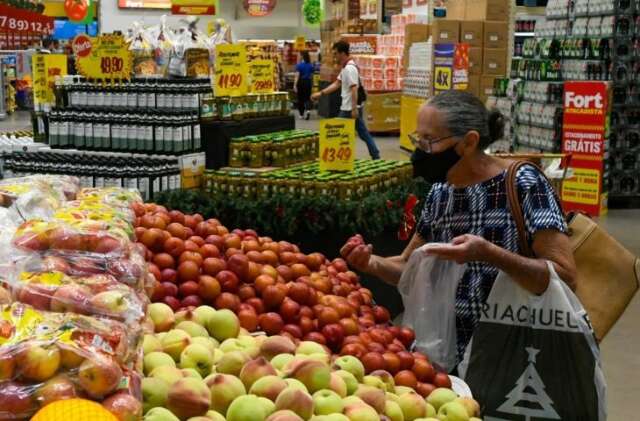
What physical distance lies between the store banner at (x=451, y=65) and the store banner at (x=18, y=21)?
17.8 ft

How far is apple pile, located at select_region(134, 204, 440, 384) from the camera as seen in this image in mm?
2641

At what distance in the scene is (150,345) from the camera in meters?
2.19

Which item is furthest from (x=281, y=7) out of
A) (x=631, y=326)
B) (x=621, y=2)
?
(x=631, y=326)

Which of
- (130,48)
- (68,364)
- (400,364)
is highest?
(130,48)

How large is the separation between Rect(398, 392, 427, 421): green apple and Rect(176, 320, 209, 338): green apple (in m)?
0.56

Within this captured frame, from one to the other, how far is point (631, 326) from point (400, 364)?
12.9 feet

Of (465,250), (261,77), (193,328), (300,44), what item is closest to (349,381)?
(193,328)

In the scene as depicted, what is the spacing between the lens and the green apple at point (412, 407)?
2.29 metres

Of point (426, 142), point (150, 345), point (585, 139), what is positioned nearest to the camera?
point (150, 345)

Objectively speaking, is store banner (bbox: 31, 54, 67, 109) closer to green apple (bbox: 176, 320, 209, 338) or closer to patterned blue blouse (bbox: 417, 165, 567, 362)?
patterned blue blouse (bbox: 417, 165, 567, 362)

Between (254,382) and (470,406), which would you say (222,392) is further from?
(470,406)

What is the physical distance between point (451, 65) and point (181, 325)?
1021cm

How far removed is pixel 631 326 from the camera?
6.02m

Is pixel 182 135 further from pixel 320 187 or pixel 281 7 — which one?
pixel 281 7
